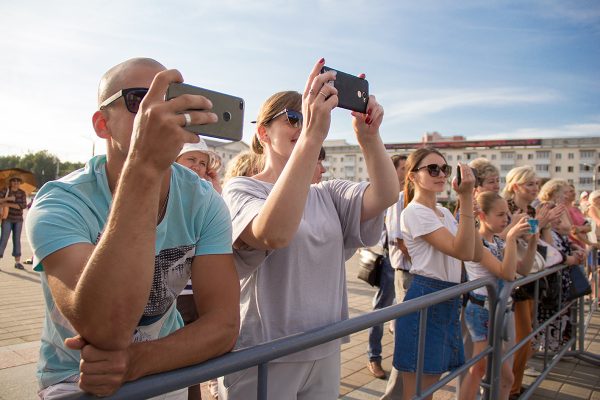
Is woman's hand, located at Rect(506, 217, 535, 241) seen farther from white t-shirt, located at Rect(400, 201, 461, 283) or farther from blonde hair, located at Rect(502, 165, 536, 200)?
blonde hair, located at Rect(502, 165, 536, 200)

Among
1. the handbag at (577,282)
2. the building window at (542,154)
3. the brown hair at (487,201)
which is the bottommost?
the handbag at (577,282)

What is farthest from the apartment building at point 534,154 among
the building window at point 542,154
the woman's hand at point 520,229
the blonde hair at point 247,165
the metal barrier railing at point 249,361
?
the metal barrier railing at point 249,361

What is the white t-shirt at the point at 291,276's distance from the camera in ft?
5.72

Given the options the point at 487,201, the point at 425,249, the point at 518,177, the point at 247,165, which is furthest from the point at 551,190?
the point at 247,165

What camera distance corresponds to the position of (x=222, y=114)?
1071 millimetres

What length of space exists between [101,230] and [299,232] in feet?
2.52

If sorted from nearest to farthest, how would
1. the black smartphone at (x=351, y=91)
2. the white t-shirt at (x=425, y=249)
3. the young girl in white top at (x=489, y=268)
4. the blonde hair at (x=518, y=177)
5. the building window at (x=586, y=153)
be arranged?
the black smartphone at (x=351, y=91)
the white t-shirt at (x=425, y=249)
the young girl in white top at (x=489, y=268)
the blonde hair at (x=518, y=177)
the building window at (x=586, y=153)

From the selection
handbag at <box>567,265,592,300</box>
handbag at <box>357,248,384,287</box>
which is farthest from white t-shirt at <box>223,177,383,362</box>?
handbag at <box>567,265,592,300</box>

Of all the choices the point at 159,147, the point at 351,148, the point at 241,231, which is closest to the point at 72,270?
the point at 159,147

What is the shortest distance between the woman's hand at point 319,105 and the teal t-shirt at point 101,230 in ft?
1.34

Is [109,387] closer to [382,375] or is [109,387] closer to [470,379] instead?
[470,379]

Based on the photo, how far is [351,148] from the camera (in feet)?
382

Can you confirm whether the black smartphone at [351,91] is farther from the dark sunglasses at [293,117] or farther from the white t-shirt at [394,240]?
the white t-shirt at [394,240]

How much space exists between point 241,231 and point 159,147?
769mm
